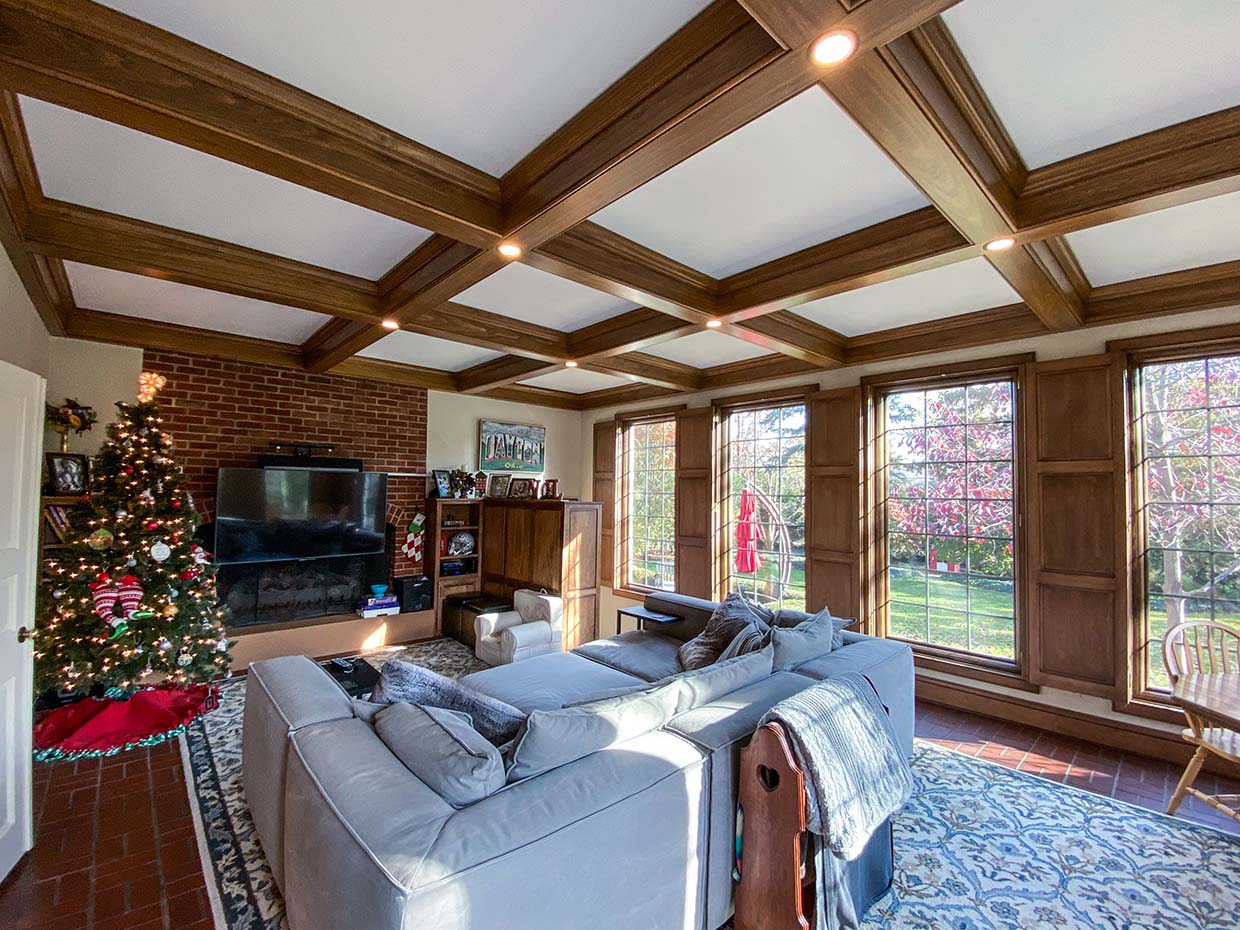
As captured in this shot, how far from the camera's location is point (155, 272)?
259 centimetres

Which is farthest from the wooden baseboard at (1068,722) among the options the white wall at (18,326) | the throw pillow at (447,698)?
the white wall at (18,326)

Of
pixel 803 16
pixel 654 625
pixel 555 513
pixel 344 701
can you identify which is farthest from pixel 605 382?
pixel 803 16

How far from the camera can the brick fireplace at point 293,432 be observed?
14.0 feet

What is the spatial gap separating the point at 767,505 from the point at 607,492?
210 cm

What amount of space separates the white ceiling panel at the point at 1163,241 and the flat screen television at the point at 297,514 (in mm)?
5243

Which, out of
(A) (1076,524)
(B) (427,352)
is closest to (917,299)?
(A) (1076,524)

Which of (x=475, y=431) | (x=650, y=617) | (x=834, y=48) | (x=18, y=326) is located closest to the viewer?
(x=834, y=48)

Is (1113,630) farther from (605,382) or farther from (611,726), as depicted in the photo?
(605,382)

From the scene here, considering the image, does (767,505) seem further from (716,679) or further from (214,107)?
(214,107)

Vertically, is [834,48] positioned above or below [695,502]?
above

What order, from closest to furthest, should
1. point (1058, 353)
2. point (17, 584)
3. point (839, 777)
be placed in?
1. point (839, 777)
2. point (17, 584)
3. point (1058, 353)

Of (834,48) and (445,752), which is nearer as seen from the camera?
(834,48)

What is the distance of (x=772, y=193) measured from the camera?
2121mm

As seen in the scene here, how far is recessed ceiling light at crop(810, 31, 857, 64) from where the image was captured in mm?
1229
